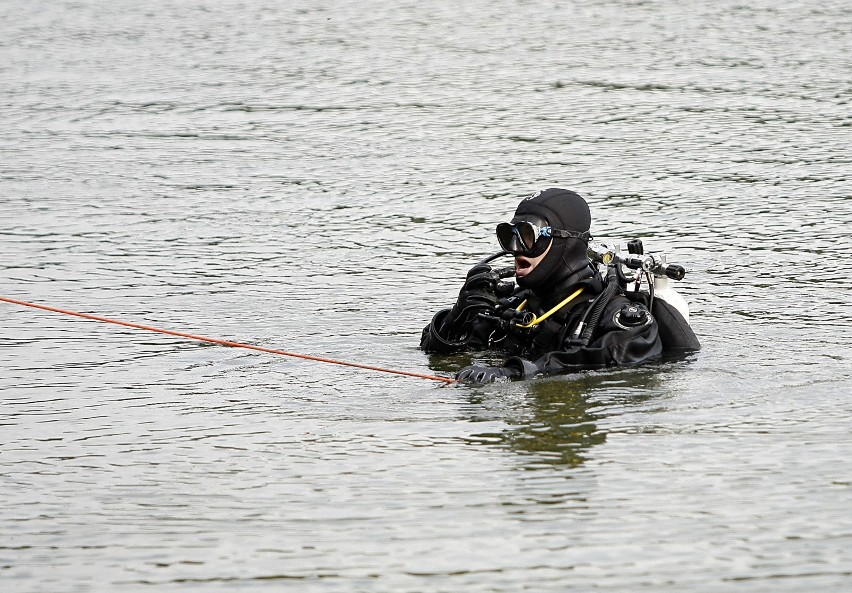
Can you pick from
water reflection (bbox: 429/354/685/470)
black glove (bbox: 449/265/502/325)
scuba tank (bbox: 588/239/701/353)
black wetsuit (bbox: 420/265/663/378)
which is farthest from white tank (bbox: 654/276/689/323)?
black glove (bbox: 449/265/502/325)

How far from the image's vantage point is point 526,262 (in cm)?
788

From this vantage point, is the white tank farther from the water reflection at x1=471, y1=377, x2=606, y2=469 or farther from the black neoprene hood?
the water reflection at x1=471, y1=377, x2=606, y2=469

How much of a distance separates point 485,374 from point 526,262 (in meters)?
0.66

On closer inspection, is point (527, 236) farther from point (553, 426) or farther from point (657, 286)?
point (553, 426)

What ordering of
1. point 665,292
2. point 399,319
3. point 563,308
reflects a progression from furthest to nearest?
point 399,319 → point 665,292 → point 563,308

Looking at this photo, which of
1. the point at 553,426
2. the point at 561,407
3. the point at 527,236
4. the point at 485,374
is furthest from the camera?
the point at 527,236

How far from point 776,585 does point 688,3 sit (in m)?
21.9

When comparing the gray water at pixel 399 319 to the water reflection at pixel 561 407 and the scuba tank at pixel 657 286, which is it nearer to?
the water reflection at pixel 561 407

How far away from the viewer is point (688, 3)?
1022 inches

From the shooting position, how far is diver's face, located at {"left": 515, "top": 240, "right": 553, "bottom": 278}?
7.83 m

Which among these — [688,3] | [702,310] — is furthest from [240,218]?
[688,3]

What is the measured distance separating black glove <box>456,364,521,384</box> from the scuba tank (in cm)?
80

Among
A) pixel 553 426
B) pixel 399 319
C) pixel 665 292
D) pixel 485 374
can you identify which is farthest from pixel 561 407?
pixel 399 319

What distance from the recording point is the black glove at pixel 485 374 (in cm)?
768
